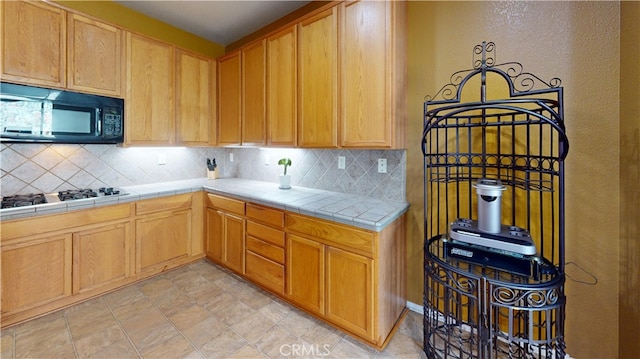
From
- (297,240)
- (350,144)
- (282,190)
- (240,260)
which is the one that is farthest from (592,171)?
(240,260)

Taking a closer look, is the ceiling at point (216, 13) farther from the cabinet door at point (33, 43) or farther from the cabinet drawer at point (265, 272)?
the cabinet drawer at point (265, 272)

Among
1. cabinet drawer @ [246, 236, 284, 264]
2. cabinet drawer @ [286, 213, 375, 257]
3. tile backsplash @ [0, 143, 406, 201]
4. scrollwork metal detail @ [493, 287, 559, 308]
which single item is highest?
tile backsplash @ [0, 143, 406, 201]

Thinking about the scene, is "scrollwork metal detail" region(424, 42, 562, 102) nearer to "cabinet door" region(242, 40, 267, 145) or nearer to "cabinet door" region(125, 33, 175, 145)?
"cabinet door" region(242, 40, 267, 145)

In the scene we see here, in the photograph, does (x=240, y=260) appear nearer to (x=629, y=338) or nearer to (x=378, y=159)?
(x=378, y=159)

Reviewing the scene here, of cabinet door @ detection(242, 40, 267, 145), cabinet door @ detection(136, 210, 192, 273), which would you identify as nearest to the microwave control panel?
cabinet door @ detection(136, 210, 192, 273)

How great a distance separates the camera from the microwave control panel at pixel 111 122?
8.11 ft

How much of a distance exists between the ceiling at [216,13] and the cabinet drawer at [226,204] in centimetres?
203

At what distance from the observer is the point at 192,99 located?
3201 mm

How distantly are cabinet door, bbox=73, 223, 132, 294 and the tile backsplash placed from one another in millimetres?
677

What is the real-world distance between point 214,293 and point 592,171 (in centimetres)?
298

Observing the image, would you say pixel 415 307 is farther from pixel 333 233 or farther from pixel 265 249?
pixel 265 249

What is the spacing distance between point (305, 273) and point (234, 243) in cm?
102

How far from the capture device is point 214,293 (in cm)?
247

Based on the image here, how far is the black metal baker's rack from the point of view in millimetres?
1309
